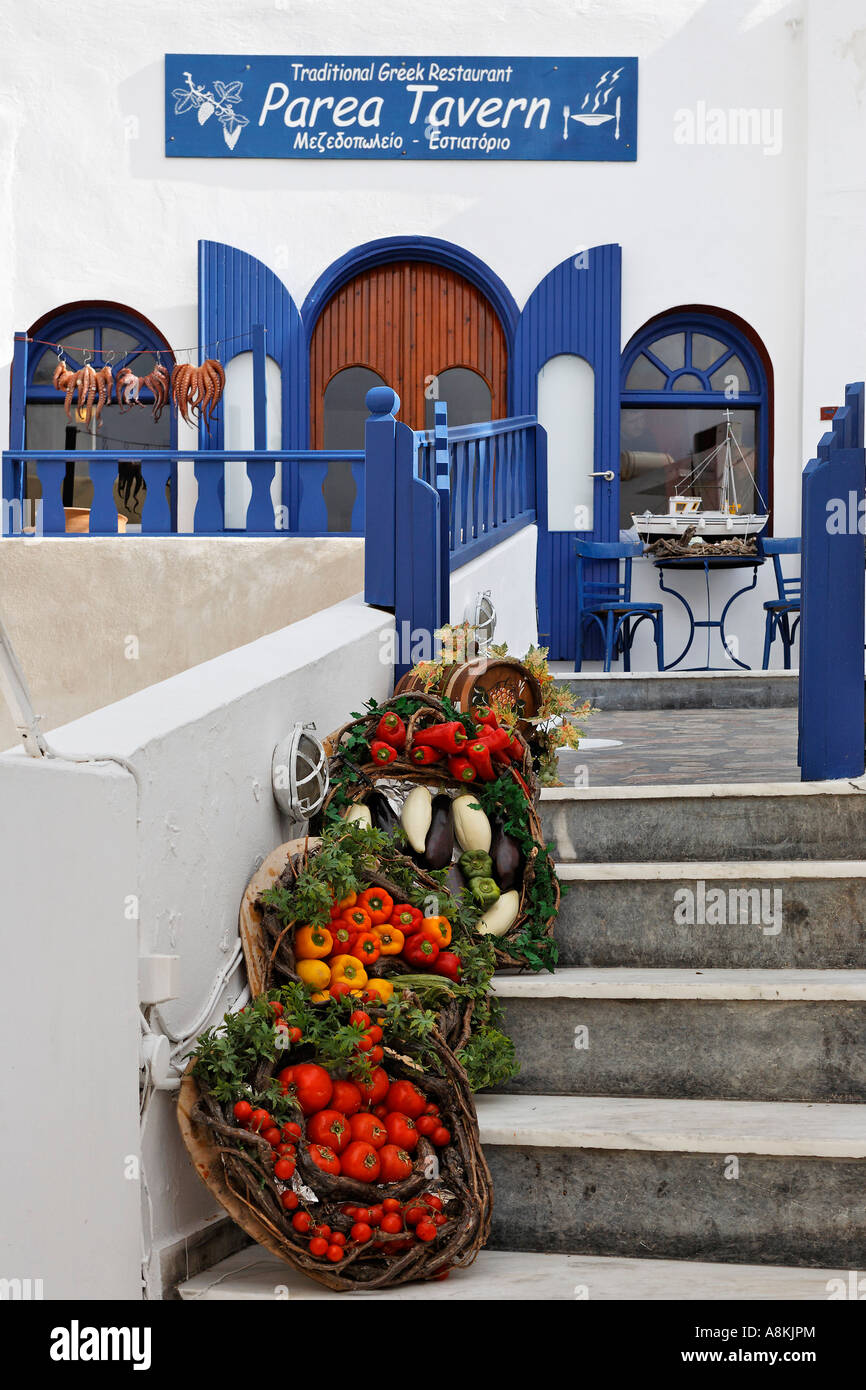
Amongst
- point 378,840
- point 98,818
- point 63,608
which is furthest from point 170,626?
point 98,818

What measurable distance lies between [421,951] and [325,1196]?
2.13ft

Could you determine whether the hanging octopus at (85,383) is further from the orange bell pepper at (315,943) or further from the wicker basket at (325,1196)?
the wicker basket at (325,1196)

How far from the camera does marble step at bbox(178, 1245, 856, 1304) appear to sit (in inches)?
100

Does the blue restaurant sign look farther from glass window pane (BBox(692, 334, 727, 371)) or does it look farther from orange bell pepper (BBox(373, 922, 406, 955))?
orange bell pepper (BBox(373, 922, 406, 955))

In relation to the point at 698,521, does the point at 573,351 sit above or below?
above

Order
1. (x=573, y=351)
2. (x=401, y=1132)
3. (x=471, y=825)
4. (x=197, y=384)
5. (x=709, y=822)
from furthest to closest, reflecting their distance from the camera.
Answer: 1. (x=573, y=351)
2. (x=197, y=384)
3. (x=709, y=822)
4. (x=471, y=825)
5. (x=401, y=1132)

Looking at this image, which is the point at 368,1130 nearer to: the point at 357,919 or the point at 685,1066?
the point at 357,919

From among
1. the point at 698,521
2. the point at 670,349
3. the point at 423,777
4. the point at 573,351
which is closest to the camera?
the point at 423,777

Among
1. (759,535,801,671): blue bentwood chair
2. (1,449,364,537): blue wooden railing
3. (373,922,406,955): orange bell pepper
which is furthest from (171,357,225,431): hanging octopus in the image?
(373,922,406,955): orange bell pepper

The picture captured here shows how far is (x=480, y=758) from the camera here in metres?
3.61

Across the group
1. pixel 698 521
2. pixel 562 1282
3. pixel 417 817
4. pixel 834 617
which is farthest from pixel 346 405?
pixel 562 1282

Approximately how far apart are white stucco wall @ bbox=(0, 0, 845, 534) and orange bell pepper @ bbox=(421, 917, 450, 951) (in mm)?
6583

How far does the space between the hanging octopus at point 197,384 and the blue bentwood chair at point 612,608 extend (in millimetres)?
2496

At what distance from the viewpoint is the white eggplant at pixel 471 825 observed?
3.54 metres
